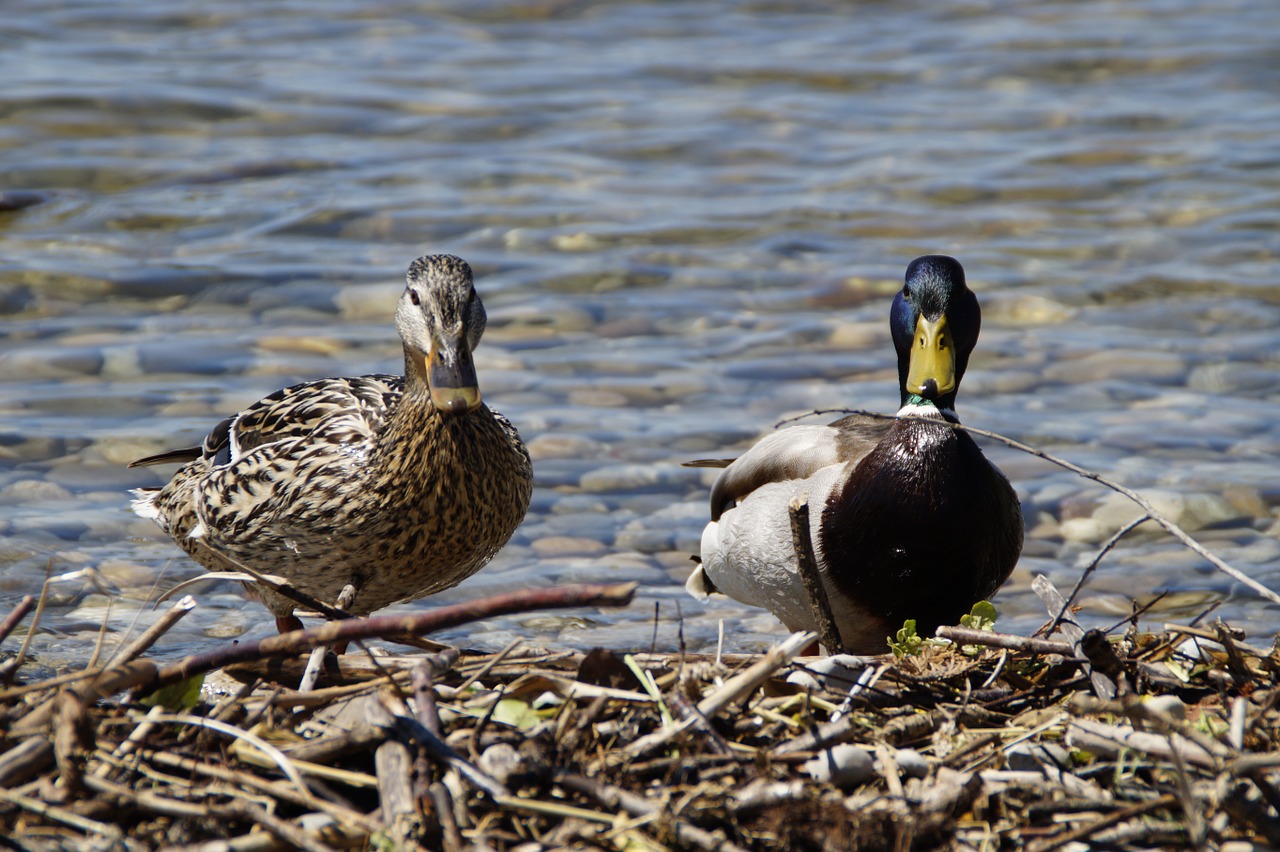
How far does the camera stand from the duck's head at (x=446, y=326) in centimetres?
411

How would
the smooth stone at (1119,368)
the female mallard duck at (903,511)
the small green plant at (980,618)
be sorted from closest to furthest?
the small green plant at (980,618) → the female mallard duck at (903,511) → the smooth stone at (1119,368)

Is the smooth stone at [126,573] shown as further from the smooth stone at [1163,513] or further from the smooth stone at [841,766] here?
the smooth stone at [1163,513]

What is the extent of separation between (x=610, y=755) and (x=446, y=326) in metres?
1.71

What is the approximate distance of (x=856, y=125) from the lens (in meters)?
12.4

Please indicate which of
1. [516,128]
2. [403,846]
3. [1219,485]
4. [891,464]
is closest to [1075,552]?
[1219,485]

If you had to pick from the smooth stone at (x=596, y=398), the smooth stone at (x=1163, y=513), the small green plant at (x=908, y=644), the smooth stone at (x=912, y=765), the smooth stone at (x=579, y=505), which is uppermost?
the smooth stone at (x=596, y=398)

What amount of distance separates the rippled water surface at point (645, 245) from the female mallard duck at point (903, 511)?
2.40 feet

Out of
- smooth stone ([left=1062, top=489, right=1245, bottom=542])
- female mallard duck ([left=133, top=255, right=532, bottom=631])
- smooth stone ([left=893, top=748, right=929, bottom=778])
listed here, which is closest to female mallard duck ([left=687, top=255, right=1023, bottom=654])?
female mallard duck ([left=133, top=255, right=532, bottom=631])

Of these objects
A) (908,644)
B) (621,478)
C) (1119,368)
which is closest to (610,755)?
(908,644)

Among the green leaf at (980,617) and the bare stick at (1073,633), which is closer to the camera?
the bare stick at (1073,633)

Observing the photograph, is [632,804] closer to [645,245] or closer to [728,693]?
[728,693]

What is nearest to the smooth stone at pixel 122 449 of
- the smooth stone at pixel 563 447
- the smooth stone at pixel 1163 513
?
the smooth stone at pixel 563 447

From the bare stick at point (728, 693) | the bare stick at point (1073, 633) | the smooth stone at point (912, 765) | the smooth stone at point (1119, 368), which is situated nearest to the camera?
the bare stick at point (728, 693)

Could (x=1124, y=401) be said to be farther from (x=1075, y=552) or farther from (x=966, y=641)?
(x=966, y=641)
